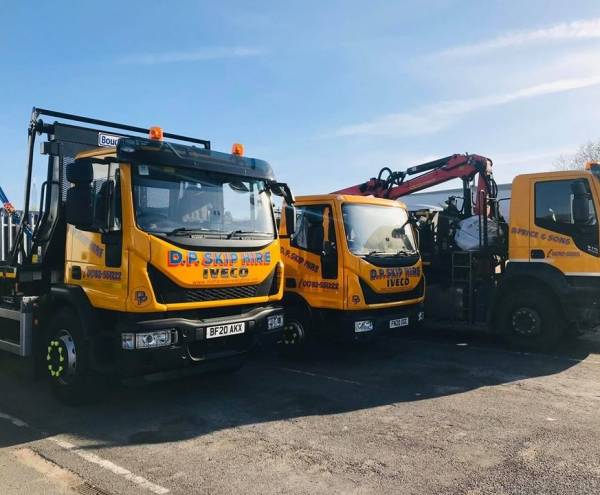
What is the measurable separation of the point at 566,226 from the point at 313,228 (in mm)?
3649

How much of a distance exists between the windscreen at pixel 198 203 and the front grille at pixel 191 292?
464 millimetres

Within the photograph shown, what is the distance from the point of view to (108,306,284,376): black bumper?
16.6 ft

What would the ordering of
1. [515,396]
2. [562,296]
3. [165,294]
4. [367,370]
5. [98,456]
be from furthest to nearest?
[562,296] < [367,370] < [515,396] < [165,294] < [98,456]

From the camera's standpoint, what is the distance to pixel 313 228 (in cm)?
773

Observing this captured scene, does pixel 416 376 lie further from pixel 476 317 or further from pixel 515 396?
pixel 476 317

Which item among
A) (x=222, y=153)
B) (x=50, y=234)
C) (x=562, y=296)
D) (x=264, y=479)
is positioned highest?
(x=222, y=153)

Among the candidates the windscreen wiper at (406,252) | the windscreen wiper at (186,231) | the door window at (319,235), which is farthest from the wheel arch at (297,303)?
the windscreen wiper at (186,231)

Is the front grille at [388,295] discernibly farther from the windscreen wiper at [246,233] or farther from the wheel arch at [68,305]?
the wheel arch at [68,305]

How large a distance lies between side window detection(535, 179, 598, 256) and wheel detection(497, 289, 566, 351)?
1.01m

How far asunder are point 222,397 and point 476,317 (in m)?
4.80

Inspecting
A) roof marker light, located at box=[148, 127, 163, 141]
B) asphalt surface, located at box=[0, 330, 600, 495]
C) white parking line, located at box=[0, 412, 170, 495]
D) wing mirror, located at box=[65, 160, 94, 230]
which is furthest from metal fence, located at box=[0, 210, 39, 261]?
white parking line, located at box=[0, 412, 170, 495]

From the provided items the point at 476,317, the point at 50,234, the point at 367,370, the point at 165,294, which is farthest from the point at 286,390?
the point at 476,317

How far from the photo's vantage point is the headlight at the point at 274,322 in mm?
6188

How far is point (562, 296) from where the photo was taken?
7.74 metres
